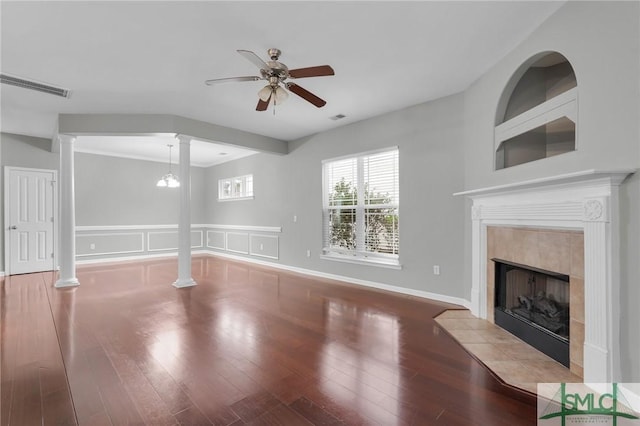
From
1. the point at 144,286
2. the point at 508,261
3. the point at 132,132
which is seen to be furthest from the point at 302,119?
the point at 144,286

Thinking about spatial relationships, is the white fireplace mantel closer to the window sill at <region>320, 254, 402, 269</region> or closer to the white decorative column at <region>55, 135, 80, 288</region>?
the window sill at <region>320, 254, 402, 269</region>

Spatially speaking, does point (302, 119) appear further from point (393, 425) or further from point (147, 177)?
point (147, 177)

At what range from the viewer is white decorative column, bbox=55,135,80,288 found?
15.8 ft

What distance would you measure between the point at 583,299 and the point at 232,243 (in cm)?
732

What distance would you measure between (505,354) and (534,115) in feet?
7.15

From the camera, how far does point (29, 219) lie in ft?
19.1

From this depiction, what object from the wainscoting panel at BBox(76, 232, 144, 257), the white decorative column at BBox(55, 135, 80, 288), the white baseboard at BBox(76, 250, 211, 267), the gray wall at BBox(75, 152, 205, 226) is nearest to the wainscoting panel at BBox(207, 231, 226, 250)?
the white baseboard at BBox(76, 250, 211, 267)

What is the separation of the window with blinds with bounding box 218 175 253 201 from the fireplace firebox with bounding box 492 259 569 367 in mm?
5822

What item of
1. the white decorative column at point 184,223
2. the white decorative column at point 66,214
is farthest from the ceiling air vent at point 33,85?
the white decorative column at point 184,223

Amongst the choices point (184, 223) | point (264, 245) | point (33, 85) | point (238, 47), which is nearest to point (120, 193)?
point (184, 223)

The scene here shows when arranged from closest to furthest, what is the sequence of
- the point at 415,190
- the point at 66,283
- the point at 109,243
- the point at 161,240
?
the point at 415,190 → the point at 66,283 → the point at 109,243 → the point at 161,240

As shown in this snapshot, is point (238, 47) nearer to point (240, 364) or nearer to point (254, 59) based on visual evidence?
point (254, 59)

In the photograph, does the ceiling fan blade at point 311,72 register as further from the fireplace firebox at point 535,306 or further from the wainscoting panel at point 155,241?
the wainscoting panel at point 155,241

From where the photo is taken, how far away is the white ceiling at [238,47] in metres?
2.27
